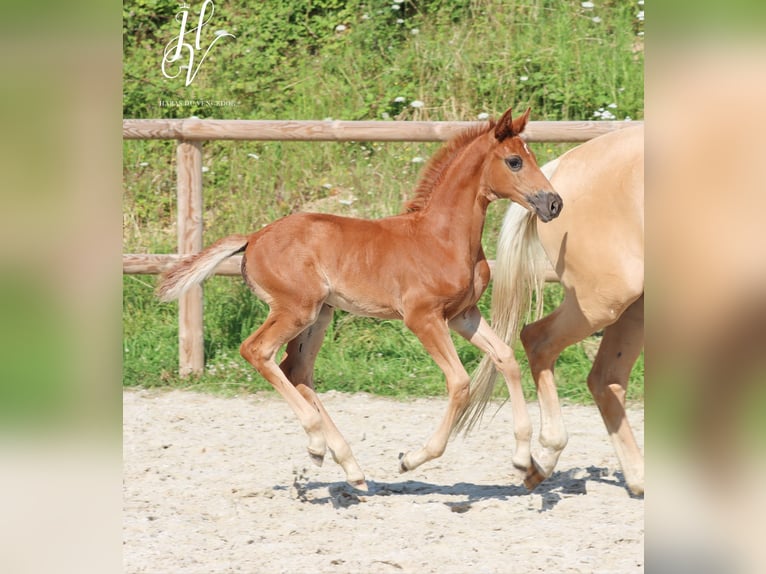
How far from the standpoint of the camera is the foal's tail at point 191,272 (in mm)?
3494

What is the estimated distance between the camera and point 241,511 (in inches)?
→ 141

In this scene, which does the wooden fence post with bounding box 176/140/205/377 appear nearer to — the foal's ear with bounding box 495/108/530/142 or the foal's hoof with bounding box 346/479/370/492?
the foal's hoof with bounding box 346/479/370/492

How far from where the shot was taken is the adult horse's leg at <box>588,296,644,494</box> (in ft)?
12.4

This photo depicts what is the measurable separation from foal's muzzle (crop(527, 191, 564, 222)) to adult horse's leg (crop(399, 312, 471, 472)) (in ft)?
1.79

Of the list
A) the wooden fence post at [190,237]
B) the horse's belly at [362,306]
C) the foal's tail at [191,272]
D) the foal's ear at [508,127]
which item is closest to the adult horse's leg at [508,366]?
the horse's belly at [362,306]

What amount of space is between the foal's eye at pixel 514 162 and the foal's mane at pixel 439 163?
198 millimetres

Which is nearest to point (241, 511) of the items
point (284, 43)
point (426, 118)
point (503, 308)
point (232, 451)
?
Result: point (232, 451)

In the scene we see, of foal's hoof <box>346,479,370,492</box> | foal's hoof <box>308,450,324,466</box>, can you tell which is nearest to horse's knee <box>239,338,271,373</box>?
foal's hoof <box>308,450,324,466</box>

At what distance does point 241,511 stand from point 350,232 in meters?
1.16

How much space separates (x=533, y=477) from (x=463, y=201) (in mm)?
1167

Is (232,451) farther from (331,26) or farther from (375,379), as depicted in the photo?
(331,26)

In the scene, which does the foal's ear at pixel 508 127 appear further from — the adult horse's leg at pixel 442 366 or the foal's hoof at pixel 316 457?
the foal's hoof at pixel 316 457
